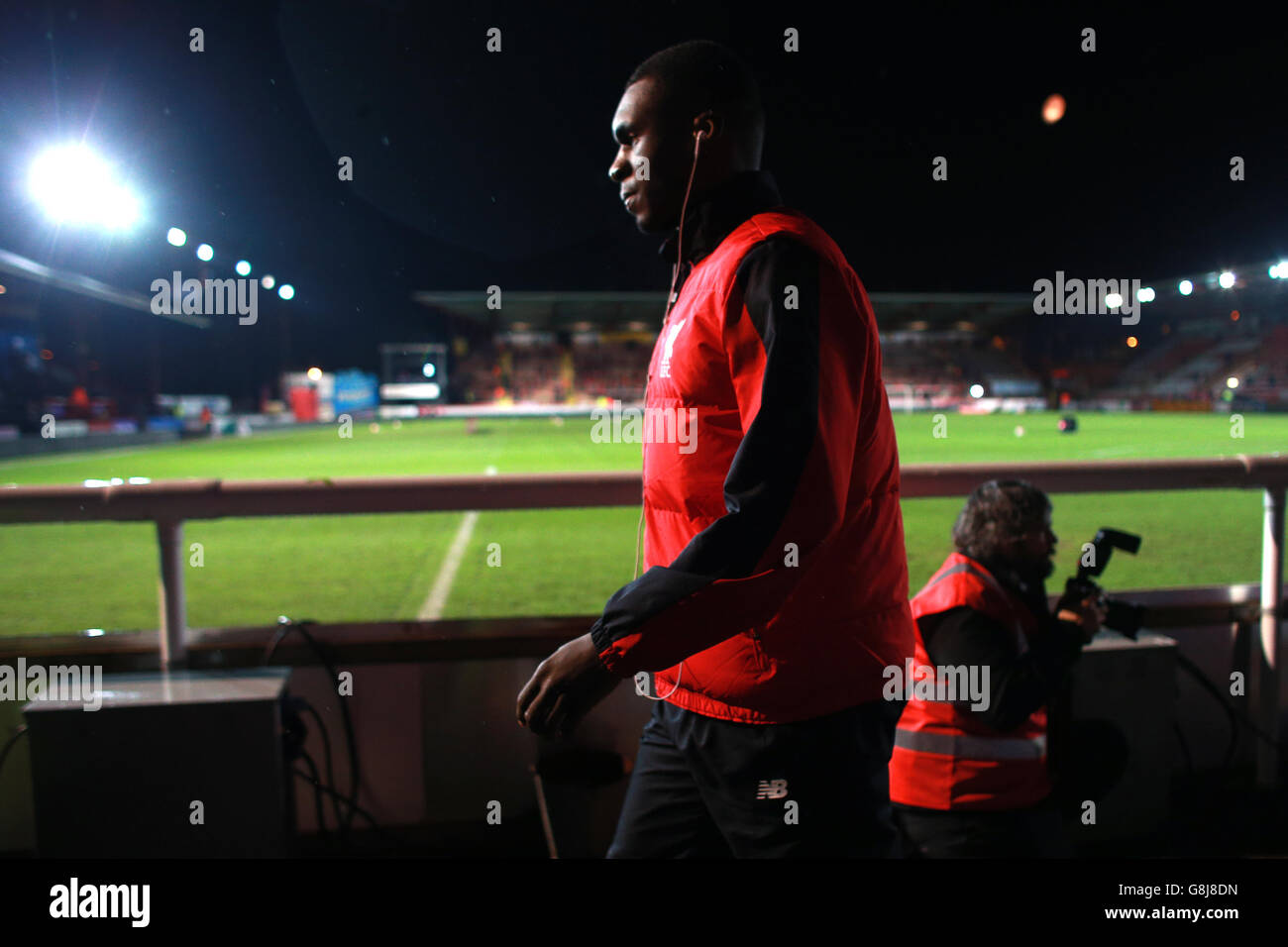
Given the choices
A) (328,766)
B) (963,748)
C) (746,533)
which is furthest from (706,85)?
(328,766)

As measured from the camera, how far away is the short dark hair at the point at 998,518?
189 cm

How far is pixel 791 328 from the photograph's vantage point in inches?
37.2

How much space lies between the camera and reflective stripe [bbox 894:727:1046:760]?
1743 mm

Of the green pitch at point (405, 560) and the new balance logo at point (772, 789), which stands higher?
the new balance logo at point (772, 789)

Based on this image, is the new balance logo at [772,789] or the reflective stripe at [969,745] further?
the reflective stripe at [969,745]

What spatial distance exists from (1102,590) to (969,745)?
0.74 meters

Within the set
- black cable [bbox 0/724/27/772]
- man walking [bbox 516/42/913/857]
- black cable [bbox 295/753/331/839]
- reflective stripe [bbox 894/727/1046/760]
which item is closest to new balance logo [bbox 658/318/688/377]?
man walking [bbox 516/42/913/857]

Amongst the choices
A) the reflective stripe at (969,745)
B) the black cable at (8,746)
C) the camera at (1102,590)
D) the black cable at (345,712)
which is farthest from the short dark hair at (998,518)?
the black cable at (8,746)

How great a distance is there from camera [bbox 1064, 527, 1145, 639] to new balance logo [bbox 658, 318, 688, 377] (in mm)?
1535

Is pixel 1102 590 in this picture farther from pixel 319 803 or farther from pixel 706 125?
pixel 319 803

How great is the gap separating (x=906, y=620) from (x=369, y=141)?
117 inches

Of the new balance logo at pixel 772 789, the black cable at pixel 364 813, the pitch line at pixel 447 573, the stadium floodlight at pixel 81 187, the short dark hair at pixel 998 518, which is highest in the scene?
the stadium floodlight at pixel 81 187

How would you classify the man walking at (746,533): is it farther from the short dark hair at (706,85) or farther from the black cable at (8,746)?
the black cable at (8,746)
